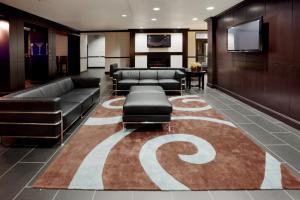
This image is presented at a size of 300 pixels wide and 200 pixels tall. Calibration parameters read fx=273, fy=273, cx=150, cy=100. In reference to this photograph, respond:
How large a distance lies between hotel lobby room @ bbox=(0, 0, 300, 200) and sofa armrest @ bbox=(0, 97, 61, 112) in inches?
0.5

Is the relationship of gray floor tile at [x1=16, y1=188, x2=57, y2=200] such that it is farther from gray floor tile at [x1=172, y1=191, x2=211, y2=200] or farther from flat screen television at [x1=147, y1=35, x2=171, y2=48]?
flat screen television at [x1=147, y1=35, x2=171, y2=48]

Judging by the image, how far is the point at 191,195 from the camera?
8.11 ft

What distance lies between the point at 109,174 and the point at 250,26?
4.90m

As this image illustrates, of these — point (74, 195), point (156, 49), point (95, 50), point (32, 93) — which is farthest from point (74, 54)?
point (74, 195)

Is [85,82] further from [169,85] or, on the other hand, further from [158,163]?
[158,163]

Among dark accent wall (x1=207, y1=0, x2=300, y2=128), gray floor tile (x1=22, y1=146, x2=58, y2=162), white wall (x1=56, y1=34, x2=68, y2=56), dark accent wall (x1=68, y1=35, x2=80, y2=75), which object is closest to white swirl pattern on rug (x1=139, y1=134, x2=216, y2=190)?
gray floor tile (x1=22, y1=146, x2=58, y2=162)

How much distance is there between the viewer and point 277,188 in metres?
2.58

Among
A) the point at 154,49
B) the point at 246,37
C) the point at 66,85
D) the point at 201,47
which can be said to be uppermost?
the point at 201,47

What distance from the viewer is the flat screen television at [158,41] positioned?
1476 cm

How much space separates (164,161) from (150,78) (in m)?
5.68

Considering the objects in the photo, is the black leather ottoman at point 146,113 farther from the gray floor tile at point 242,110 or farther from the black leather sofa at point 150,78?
the black leather sofa at point 150,78

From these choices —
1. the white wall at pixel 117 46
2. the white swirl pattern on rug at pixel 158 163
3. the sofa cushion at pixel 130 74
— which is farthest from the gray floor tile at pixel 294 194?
the white wall at pixel 117 46

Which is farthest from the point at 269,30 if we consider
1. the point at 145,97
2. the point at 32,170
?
the point at 32,170

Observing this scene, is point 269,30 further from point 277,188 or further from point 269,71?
point 277,188
